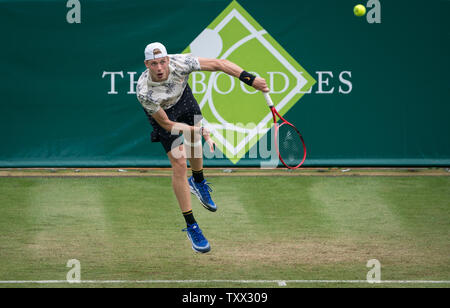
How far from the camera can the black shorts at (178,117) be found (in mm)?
6922

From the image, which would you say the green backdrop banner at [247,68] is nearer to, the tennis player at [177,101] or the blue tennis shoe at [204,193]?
the blue tennis shoe at [204,193]

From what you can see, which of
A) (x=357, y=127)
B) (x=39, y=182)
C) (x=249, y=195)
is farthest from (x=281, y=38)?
(x=39, y=182)

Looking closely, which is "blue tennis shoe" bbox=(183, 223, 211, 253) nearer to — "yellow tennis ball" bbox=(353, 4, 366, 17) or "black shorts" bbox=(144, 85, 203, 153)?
"black shorts" bbox=(144, 85, 203, 153)

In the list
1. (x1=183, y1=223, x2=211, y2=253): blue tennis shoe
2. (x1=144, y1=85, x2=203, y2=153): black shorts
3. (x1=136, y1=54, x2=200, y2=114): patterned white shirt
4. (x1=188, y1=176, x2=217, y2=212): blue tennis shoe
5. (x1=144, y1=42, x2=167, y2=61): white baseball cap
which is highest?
(x1=144, y1=42, x2=167, y2=61): white baseball cap

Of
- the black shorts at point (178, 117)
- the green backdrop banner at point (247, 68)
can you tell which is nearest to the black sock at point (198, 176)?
the black shorts at point (178, 117)

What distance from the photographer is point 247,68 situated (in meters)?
11.3

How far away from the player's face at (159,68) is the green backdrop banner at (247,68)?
181 inches

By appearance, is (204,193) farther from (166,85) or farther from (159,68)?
(159,68)

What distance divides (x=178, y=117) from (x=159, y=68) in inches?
30.7

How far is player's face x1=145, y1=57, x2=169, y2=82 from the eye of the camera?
21.3 feet

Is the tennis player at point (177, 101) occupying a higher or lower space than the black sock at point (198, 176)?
higher

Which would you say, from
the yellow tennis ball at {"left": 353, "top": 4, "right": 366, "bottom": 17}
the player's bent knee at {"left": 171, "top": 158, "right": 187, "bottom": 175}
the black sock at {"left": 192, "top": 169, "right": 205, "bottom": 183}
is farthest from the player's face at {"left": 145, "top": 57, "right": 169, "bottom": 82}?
the yellow tennis ball at {"left": 353, "top": 4, "right": 366, "bottom": 17}

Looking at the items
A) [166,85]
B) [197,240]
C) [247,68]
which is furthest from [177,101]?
[247,68]

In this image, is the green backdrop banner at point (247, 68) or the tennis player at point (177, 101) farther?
the green backdrop banner at point (247, 68)
